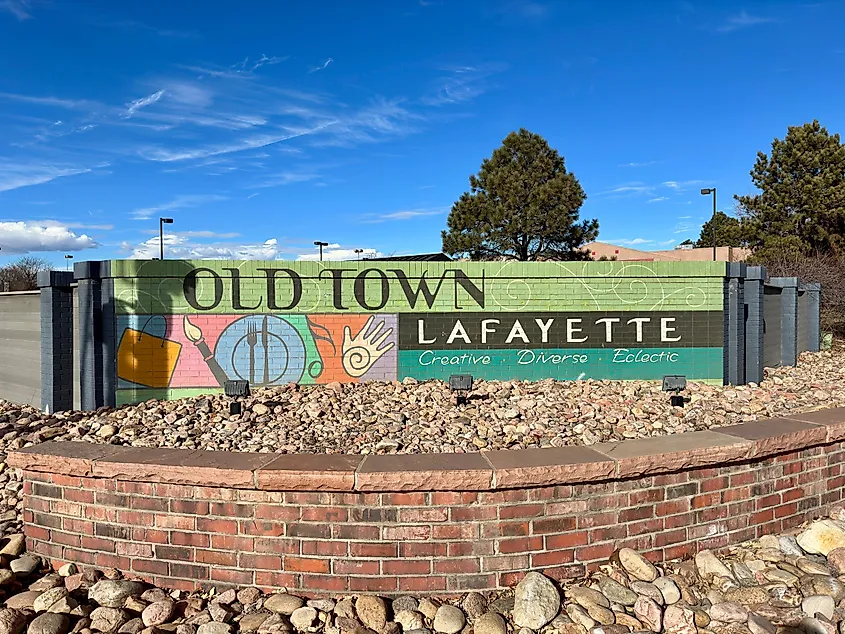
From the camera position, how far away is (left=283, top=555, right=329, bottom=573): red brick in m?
2.49

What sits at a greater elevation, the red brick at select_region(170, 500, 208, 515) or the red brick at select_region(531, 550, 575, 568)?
the red brick at select_region(170, 500, 208, 515)

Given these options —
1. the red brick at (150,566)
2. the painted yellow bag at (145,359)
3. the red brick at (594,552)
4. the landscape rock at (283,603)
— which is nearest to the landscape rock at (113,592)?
the red brick at (150,566)

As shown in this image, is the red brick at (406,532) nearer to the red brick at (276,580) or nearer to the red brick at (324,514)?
the red brick at (324,514)

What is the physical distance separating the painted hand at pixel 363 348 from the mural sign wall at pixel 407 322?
2 cm

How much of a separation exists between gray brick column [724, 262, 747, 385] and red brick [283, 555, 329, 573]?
408 inches

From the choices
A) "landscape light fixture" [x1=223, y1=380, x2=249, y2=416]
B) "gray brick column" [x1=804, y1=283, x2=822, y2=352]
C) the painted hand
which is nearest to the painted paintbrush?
"landscape light fixture" [x1=223, y1=380, x2=249, y2=416]

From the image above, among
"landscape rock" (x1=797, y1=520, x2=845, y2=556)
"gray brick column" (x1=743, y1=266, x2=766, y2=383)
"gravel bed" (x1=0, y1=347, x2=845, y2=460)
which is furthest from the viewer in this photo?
"gray brick column" (x1=743, y1=266, x2=766, y2=383)

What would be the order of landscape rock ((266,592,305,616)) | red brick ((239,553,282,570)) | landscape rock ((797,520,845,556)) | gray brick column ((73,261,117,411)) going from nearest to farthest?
landscape rock ((266,592,305,616)) → red brick ((239,553,282,570)) → landscape rock ((797,520,845,556)) → gray brick column ((73,261,117,411))

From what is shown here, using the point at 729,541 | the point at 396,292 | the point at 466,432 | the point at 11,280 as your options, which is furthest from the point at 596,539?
the point at 11,280

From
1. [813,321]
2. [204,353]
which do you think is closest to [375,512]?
[204,353]

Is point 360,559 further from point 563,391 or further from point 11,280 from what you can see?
point 11,280

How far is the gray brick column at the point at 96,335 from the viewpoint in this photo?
892 centimetres

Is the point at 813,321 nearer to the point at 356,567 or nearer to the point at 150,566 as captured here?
the point at 356,567

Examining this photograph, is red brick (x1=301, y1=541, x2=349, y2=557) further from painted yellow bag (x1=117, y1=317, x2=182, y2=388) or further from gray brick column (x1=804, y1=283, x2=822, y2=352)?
gray brick column (x1=804, y1=283, x2=822, y2=352)
